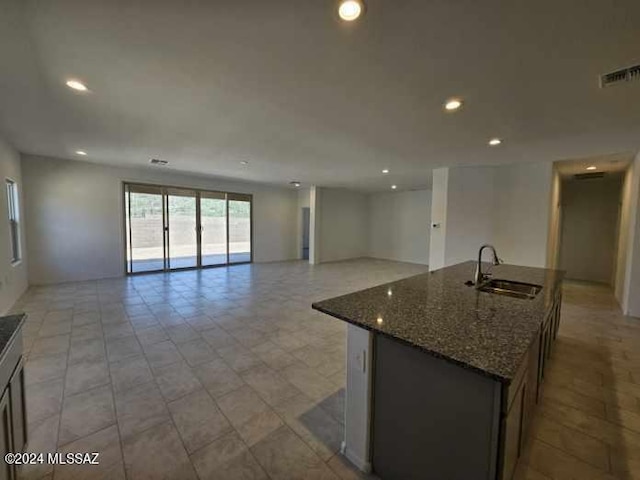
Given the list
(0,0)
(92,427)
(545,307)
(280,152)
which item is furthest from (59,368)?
(545,307)

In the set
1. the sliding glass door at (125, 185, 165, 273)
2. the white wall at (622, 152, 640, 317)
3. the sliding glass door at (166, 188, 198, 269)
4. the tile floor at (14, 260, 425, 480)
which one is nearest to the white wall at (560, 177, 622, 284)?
the white wall at (622, 152, 640, 317)

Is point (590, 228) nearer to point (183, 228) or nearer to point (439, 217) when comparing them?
point (439, 217)

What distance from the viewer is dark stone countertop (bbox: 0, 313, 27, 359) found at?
4.33 feet

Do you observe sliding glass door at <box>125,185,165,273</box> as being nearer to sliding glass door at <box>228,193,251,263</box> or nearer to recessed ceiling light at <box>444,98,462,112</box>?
sliding glass door at <box>228,193,251,263</box>

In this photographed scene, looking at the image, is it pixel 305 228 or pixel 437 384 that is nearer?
pixel 437 384

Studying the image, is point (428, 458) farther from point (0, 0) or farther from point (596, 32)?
point (0, 0)

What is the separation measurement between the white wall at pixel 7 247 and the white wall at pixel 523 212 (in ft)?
26.8

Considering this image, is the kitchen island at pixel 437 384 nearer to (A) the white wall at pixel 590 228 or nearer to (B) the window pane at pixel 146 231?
(B) the window pane at pixel 146 231

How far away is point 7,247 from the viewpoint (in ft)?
13.8

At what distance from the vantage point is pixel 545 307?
190cm

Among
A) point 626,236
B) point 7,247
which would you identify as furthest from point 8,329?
point 626,236

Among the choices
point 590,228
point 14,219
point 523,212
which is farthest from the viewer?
point 590,228

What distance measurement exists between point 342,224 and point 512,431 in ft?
29.1

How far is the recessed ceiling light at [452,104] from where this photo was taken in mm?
2553
